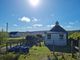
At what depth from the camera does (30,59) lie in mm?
14445

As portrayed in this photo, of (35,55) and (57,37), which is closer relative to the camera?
(35,55)

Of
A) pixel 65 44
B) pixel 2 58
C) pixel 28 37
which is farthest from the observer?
pixel 28 37

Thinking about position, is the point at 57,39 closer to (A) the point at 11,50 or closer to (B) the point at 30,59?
(A) the point at 11,50

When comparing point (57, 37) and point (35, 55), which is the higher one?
point (57, 37)

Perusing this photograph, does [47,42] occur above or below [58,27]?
below

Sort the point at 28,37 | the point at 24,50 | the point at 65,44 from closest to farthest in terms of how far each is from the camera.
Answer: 1. the point at 24,50
2. the point at 65,44
3. the point at 28,37

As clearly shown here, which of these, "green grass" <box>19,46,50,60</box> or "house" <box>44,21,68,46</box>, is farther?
"house" <box>44,21,68,46</box>

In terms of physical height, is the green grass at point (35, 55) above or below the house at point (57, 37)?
below

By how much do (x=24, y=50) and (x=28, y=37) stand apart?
18.8m

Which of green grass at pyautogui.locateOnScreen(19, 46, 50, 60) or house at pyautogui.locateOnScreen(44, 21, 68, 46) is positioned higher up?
house at pyautogui.locateOnScreen(44, 21, 68, 46)

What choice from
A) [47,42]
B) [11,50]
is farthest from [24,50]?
[47,42]

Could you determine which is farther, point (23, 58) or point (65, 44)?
point (65, 44)

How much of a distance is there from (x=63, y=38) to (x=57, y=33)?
1.61 m

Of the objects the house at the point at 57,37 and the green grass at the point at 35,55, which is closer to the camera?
the green grass at the point at 35,55
